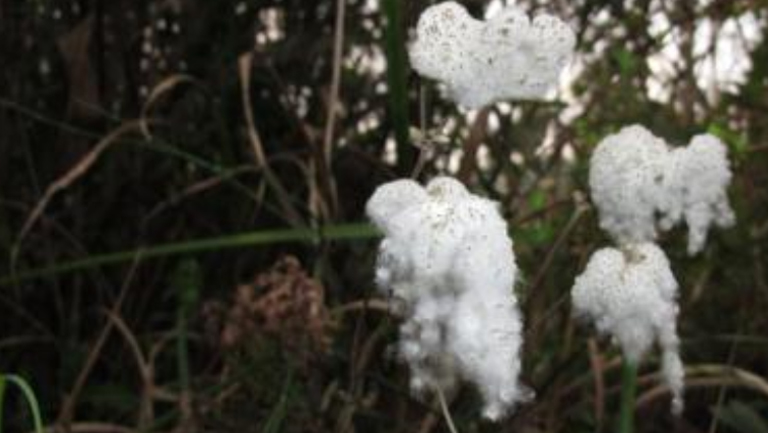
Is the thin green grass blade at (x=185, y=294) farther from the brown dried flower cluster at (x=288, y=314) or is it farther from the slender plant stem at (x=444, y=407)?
the slender plant stem at (x=444, y=407)

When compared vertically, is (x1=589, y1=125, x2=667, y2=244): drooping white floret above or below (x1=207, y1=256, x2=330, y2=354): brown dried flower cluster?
above

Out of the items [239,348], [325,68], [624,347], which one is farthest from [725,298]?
[624,347]

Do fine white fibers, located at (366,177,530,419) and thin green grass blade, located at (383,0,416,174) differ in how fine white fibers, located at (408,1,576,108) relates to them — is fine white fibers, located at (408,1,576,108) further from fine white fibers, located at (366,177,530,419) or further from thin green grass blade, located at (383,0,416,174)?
thin green grass blade, located at (383,0,416,174)

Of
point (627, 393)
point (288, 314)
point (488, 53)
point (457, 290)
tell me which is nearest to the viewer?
point (457, 290)

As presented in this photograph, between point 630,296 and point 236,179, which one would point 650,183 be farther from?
point 236,179

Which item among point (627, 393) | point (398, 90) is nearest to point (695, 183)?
point (627, 393)

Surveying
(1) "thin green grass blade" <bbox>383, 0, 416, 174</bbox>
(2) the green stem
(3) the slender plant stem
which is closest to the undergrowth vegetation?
(1) "thin green grass blade" <bbox>383, 0, 416, 174</bbox>
